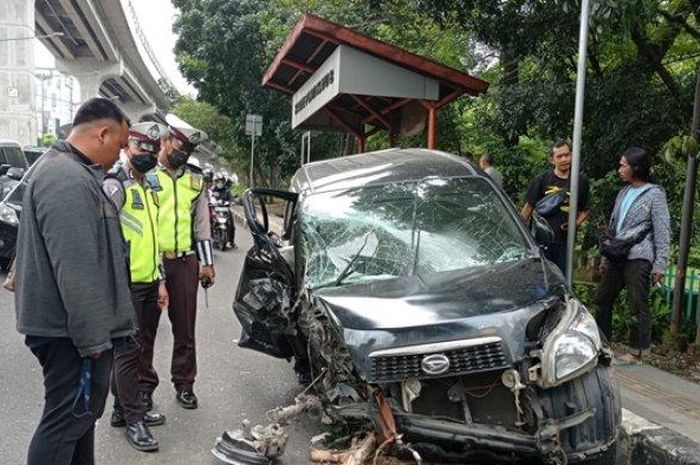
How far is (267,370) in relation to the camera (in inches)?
227

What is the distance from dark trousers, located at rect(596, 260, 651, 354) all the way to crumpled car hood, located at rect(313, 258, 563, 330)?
1942 millimetres

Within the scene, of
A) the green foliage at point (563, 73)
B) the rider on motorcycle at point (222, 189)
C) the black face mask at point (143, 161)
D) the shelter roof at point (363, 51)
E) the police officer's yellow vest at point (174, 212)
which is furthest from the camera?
the rider on motorcycle at point (222, 189)

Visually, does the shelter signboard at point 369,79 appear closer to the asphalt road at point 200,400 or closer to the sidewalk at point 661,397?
the asphalt road at point 200,400

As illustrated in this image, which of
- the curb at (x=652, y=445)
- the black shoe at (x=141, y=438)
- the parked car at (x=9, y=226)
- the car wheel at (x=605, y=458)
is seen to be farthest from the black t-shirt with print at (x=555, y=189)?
the parked car at (x=9, y=226)

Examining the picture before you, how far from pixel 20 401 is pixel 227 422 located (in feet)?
4.96

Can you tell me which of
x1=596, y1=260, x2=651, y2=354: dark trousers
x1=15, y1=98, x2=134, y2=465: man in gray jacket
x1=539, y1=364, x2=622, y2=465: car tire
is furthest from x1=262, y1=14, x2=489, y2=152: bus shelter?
x1=539, y1=364, x2=622, y2=465: car tire

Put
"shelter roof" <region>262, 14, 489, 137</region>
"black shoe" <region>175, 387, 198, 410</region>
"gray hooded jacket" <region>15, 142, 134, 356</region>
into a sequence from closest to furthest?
"gray hooded jacket" <region>15, 142, 134, 356</region>, "black shoe" <region>175, 387, 198, 410</region>, "shelter roof" <region>262, 14, 489, 137</region>

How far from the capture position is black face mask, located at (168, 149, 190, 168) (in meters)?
4.44

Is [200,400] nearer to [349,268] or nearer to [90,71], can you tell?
[349,268]

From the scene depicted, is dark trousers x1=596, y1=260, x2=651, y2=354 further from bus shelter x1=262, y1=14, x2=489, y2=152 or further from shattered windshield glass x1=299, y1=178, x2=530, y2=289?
bus shelter x1=262, y1=14, x2=489, y2=152

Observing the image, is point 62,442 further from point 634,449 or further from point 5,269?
point 5,269

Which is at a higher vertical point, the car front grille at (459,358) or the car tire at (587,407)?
the car front grille at (459,358)

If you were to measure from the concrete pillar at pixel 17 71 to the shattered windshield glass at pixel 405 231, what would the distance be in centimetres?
2619

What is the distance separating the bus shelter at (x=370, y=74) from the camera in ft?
26.6
